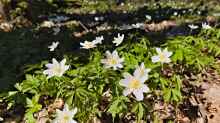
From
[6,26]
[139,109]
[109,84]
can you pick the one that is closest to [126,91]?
[139,109]

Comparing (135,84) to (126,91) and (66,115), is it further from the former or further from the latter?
(66,115)

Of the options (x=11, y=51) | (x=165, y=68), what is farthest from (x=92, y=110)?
(x=11, y=51)

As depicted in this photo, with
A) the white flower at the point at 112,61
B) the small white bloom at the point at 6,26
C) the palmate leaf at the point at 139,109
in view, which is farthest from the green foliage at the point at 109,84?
the small white bloom at the point at 6,26

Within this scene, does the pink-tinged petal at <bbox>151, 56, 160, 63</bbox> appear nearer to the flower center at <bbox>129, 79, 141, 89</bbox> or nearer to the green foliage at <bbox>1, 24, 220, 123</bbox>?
the green foliage at <bbox>1, 24, 220, 123</bbox>

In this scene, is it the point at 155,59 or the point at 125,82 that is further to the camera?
the point at 155,59

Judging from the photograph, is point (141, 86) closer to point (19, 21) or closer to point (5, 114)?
point (5, 114)

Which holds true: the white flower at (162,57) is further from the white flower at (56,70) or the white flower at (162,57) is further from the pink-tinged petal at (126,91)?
the white flower at (56,70)

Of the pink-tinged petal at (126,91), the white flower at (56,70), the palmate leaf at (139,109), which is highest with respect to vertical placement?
the white flower at (56,70)

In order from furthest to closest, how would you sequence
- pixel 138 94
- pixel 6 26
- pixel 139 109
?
pixel 6 26, pixel 139 109, pixel 138 94

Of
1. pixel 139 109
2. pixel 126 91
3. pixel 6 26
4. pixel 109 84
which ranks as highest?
pixel 126 91

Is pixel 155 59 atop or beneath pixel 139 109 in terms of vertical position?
atop

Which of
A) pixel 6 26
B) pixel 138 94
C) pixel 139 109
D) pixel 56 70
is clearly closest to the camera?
pixel 138 94
